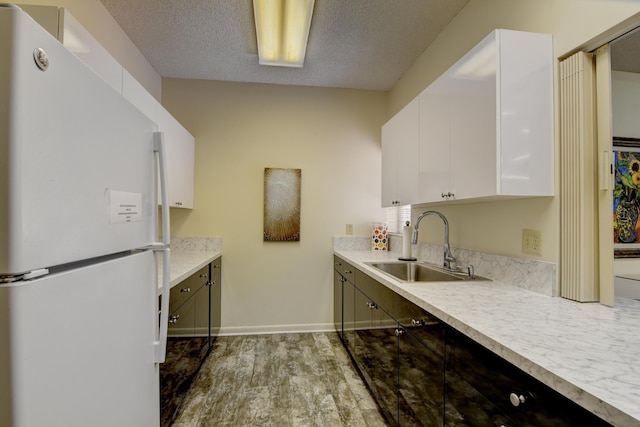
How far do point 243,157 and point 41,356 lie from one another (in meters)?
2.90

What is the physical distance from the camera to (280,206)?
3.34 metres

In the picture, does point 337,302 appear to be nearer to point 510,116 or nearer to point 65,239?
point 510,116

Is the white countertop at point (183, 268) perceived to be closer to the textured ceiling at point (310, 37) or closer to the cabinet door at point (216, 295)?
the cabinet door at point (216, 295)

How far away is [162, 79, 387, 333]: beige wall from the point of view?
10.7 ft

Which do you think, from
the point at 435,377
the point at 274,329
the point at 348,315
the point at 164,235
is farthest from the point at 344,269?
the point at 164,235

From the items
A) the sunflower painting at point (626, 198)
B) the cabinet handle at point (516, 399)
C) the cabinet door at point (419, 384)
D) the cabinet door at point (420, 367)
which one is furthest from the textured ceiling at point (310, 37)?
the cabinet handle at point (516, 399)

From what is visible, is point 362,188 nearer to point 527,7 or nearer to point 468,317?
point 527,7

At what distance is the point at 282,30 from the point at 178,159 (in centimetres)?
135

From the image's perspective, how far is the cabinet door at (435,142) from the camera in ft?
5.93

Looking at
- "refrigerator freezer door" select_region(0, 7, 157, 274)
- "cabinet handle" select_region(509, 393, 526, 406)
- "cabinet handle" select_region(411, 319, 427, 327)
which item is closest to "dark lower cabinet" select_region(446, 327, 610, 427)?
"cabinet handle" select_region(509, 393, 526, 406)

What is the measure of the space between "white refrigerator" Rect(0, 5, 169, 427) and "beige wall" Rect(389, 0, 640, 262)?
172 centimetres

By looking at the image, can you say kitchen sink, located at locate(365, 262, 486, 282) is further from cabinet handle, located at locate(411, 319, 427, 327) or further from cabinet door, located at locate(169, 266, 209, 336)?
cabinet door, located at locate(169, 266, 209, 336)

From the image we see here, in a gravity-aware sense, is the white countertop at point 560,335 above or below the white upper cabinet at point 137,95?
below

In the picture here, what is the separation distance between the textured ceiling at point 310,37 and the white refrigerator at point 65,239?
1703mm
